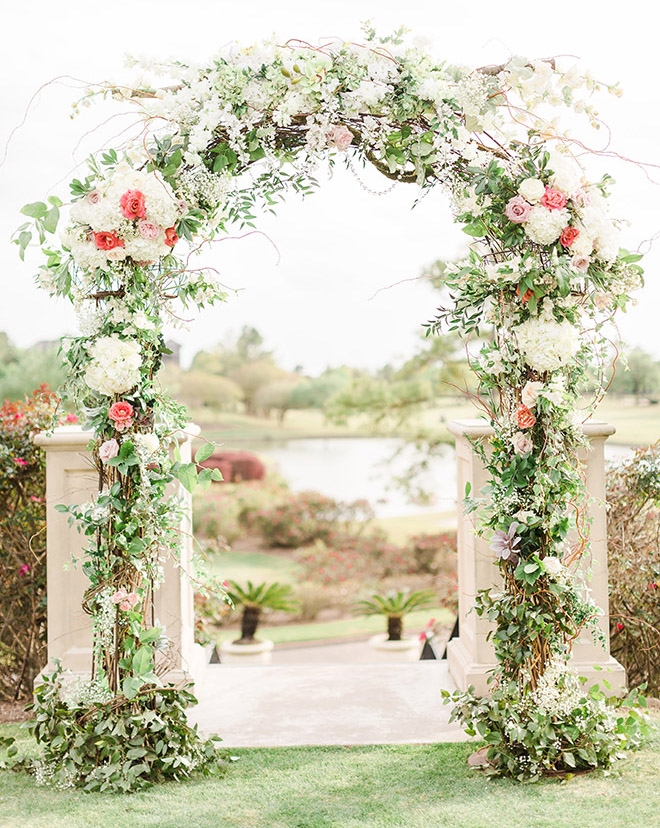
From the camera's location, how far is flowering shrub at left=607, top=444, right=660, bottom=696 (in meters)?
4.07

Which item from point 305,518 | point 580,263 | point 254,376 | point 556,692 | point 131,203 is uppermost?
point 131,203

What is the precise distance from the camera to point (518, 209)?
286 centimetres

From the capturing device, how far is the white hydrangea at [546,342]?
2906mm

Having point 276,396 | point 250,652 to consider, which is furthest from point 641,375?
point 250,652

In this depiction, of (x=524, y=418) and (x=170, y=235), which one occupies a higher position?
(x=170, y=235)

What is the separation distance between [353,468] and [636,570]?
6813 millimetres

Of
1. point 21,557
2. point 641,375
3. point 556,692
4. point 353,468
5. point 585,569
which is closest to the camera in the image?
point 556,692

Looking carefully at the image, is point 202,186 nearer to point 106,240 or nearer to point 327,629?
point 106,240

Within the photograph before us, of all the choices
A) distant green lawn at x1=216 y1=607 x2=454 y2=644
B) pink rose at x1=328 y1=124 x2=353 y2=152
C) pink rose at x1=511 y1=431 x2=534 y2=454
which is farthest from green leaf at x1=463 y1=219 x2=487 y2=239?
distant green lawn at x1=216 y1=607 x2=454 y2=644

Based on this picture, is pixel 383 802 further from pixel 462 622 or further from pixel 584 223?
pixel 584 223

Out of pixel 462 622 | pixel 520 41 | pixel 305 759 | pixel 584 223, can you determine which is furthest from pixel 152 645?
pixel 520 41

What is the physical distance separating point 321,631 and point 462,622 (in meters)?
6.75

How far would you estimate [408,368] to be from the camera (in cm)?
1029

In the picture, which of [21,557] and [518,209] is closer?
[518,209]
